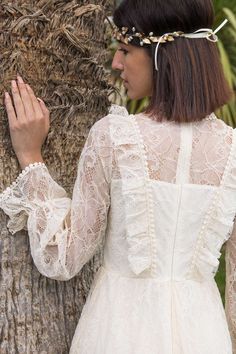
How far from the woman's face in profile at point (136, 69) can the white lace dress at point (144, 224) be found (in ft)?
0.34

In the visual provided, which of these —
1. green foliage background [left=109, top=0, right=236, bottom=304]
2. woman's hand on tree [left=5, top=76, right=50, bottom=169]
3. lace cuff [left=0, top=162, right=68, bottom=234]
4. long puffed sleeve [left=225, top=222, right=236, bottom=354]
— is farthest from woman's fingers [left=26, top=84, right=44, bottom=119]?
green foliage background [left=109, top=0, right=236, bottom=304]

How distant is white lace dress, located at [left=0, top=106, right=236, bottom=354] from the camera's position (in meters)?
2.40

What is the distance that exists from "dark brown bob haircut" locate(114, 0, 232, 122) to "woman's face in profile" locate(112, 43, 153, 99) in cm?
3

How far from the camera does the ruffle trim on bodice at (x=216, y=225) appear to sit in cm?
244

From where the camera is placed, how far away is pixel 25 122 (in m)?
2.55

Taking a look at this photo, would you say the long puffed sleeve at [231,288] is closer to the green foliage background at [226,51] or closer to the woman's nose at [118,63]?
the woman's nose at [118,63]

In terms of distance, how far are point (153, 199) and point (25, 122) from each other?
1.63ft

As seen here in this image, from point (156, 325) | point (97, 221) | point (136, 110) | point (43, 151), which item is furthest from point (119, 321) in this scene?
point (136, 110)

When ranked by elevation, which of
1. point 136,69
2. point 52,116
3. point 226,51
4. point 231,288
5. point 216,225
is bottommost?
point 226,51

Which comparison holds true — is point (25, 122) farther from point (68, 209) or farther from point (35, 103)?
point (68, 209)

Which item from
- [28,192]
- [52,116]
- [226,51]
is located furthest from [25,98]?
[226,51]

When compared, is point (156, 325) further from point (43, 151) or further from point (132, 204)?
point (43, 151)

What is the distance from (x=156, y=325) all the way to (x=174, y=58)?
0.81 meters

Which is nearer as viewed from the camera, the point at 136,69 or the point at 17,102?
the point at 136,69
